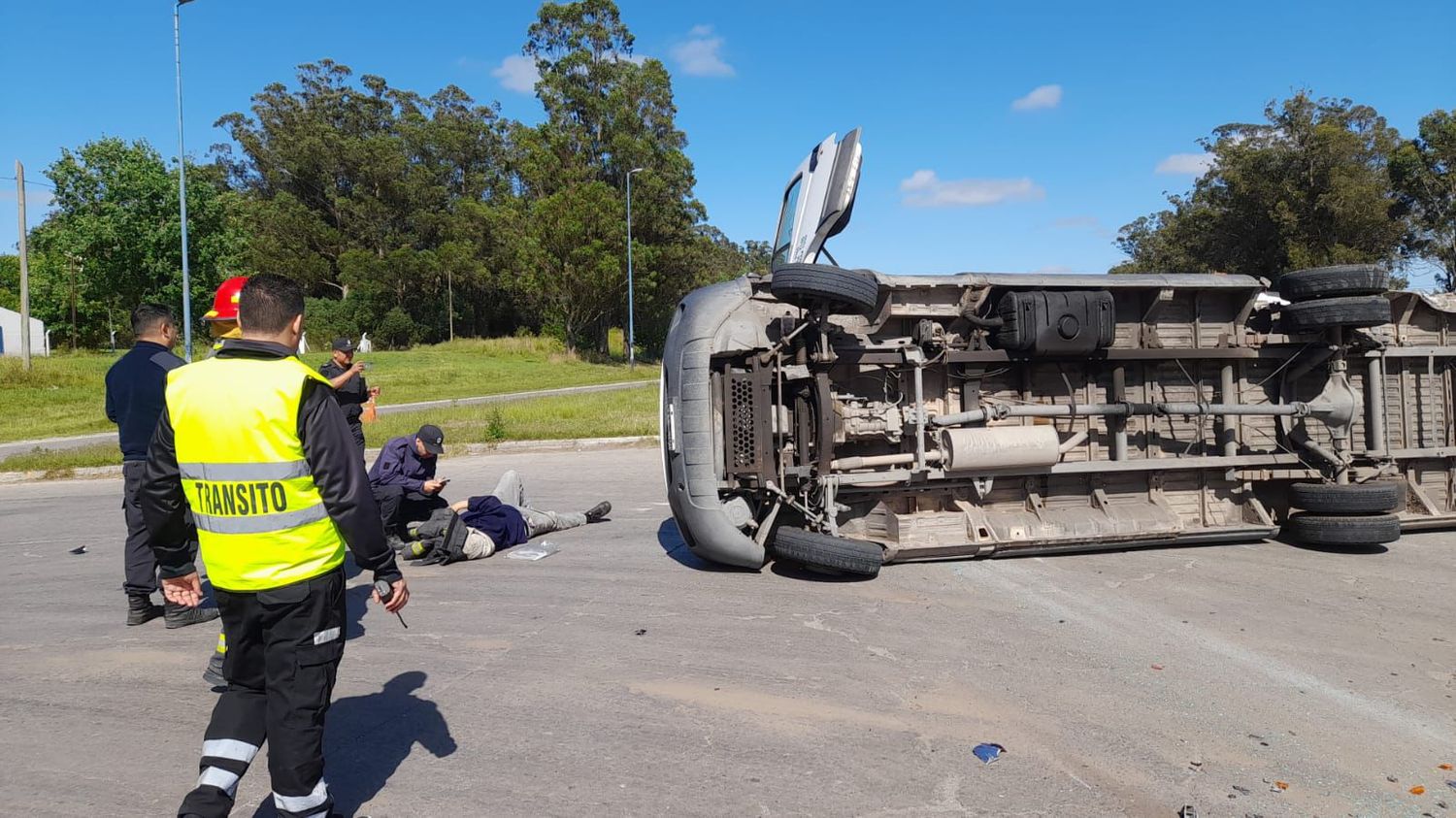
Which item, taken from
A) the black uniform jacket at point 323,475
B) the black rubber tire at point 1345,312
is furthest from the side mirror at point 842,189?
the black uniform jacket at point 323,475

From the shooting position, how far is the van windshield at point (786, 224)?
22.6 feet

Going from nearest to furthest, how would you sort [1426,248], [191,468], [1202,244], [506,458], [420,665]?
[191,468] < [420,665] < [506,458] < [1426,248] < [1202,244]

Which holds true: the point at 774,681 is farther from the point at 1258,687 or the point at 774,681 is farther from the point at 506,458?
the point at 506,458

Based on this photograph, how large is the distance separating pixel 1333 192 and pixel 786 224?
108 feet

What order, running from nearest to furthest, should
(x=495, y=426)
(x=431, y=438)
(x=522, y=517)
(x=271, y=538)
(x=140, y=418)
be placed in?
(x=271, y=538), (x=140, y=418), (x=431, y=438), (x=522, y=517), (x=495, y=426)

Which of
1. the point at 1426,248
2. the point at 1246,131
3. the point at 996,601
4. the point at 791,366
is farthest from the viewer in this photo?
the point at 1246,131

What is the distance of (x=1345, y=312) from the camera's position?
629 centimetres

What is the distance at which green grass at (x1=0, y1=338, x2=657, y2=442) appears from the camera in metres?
20.9

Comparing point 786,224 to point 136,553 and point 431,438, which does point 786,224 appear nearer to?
point 431,438

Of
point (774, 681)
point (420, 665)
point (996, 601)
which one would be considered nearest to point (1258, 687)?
point (996, 601)

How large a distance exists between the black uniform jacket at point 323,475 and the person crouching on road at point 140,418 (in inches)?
102

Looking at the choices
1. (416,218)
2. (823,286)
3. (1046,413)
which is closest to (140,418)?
(823,286)

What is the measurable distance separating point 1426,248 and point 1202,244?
7.74 metres

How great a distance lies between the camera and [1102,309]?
6.17 metres
